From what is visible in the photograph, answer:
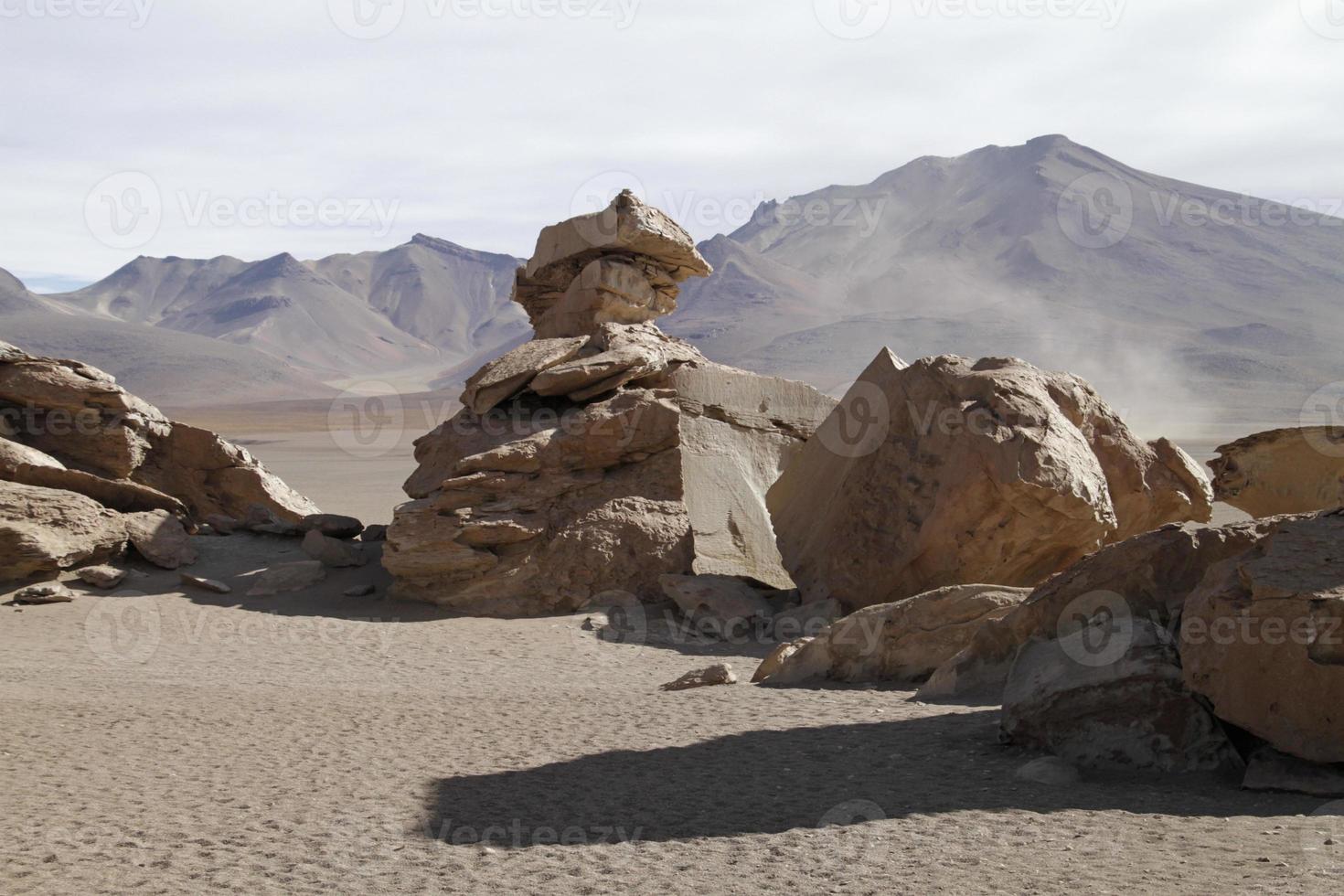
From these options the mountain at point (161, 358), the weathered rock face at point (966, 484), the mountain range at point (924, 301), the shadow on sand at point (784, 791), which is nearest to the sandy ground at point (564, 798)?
the shadow on sand at point (784, 791)

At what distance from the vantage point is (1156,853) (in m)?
3.83

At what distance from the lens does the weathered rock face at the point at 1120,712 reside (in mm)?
4809

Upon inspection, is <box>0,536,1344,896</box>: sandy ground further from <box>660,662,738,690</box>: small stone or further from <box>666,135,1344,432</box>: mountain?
<box>666,135,1344,432</box>: mountain

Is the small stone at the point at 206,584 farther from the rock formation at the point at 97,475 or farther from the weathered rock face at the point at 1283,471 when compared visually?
the weathered rock face at the point at 1283,471

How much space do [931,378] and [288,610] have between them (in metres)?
5.47

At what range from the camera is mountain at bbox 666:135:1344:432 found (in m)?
72.4

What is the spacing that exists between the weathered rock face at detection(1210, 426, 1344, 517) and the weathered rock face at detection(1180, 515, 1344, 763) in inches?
289

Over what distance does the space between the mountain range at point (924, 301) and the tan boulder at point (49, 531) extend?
46334 mm

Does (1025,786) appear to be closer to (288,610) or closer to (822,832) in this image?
(822,832)

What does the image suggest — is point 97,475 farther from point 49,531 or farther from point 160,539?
point 49,531

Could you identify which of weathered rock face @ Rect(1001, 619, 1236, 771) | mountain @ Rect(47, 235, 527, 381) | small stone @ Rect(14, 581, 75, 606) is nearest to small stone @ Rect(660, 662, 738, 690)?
weathered rock face @ Rect(1001, 619, 1236, 771)

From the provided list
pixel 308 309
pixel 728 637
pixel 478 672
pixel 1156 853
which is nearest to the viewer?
pixel 1156 853

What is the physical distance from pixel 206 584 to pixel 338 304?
14671 cm

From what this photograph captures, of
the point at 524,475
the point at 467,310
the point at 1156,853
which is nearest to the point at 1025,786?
the point at 1156,853
